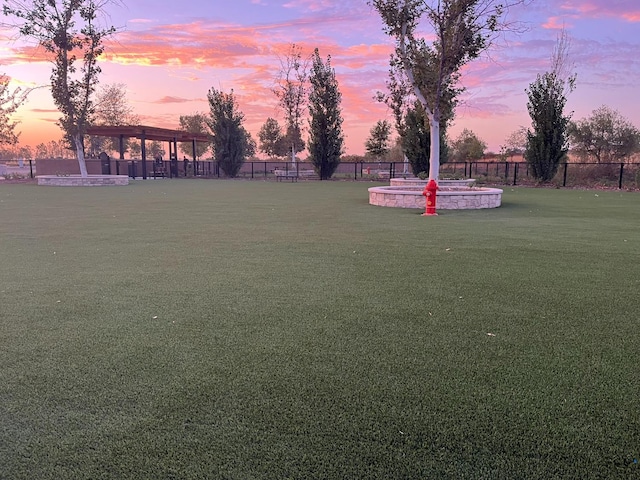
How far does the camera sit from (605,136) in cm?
3369

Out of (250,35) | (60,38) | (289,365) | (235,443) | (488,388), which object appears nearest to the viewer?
(235,443)

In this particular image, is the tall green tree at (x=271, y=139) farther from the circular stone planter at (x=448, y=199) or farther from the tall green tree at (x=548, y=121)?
the circular stone planter at (x=448, y=199)

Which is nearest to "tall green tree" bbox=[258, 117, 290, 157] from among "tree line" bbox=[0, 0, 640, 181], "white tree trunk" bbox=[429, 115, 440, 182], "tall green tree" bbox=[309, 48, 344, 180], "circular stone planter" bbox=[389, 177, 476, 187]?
"tree line" bbox=[0, 0, 640, 181]

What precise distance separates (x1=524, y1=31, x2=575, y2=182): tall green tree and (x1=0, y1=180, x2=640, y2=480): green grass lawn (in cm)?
1706

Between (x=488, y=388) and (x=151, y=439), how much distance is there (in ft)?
5.63

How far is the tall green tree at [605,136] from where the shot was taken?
107ft

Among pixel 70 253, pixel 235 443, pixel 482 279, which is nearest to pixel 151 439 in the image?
pixel 235 443

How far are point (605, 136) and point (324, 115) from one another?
22575mm

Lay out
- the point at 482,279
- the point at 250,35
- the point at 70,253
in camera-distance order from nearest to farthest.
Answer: the point at 482,279 < the point at 70,253 < the point at 250,35

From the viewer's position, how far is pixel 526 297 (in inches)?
154

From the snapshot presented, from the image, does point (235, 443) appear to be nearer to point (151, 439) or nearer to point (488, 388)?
point (151, 439)

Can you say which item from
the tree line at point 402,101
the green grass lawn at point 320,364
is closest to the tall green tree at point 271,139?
the tree line at point 402,101

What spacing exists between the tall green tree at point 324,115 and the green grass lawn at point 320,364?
23.6m

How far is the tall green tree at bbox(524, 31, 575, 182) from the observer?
20.2 metres
